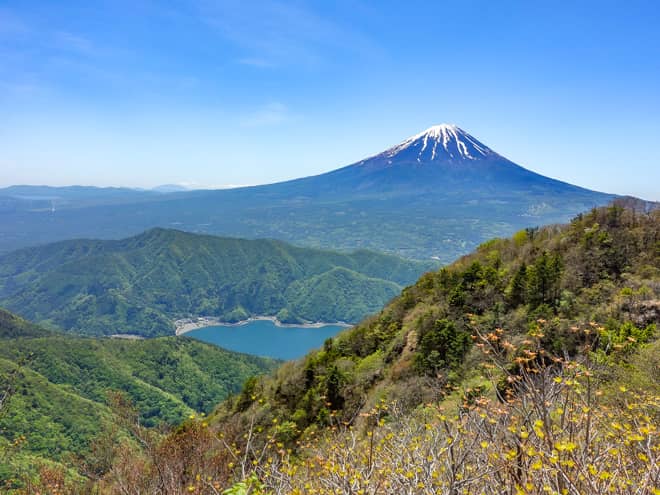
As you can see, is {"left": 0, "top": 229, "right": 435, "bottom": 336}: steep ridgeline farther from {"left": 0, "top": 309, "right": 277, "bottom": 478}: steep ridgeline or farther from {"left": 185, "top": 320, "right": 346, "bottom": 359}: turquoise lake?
{"left": 0, "top": 309, "right": 277, "bottom": 478}: steep ridgeline

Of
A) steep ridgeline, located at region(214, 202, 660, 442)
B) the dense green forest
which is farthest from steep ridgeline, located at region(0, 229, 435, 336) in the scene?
steep ridgeline, located at region(214, 202, 660, 442)

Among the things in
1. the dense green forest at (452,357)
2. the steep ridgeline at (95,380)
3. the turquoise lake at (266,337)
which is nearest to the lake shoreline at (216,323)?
the turquoise lake at (266,337)

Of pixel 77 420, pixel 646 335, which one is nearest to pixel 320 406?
pixel 646 335

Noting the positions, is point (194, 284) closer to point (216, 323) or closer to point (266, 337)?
point (216, 323)

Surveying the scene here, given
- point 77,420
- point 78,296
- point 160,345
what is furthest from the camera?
point 78,296

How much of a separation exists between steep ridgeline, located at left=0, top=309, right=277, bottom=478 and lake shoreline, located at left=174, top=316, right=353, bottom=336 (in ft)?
176

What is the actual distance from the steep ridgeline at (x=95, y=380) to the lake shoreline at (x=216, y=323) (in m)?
53.8

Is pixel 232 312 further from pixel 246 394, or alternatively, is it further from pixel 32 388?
pixel 246 394

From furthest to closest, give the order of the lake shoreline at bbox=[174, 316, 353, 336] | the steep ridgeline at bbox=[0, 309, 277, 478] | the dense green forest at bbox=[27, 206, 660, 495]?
1. the lake shoreline at bbox=[174, 316, 353, 336]
2. the steep ridgeline at bbox=[0, 309, 277, 478]
3. the dense green forest at bbox=[27, 206, 660, 495]

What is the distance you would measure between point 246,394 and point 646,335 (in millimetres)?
16000

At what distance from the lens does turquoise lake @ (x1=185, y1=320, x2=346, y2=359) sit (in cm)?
10275

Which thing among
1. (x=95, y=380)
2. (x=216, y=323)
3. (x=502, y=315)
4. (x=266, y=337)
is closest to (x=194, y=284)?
(x=216, y=323)

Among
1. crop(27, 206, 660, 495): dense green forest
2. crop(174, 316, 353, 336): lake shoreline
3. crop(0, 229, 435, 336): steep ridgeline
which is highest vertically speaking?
crop(27, 206, 660, 495): dense green forest

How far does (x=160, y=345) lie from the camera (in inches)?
2437
